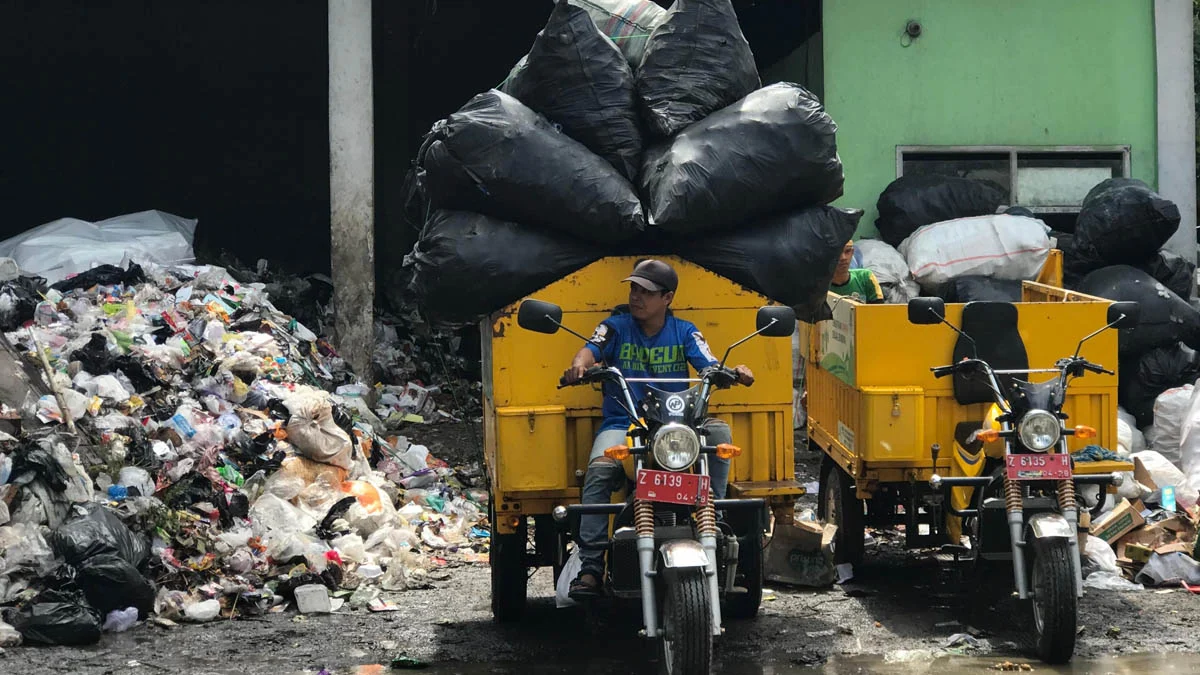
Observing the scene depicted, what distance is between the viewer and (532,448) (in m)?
5.59

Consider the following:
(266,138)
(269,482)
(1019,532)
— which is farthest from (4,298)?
(266,138)

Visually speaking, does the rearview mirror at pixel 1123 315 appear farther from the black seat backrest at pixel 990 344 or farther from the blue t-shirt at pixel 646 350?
the blue t-shirt at pixel 646 350

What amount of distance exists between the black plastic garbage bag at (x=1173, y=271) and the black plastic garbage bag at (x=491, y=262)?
223 inches

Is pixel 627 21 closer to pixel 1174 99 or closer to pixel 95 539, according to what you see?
pixel 95 539

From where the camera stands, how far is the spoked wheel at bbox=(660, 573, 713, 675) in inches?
183

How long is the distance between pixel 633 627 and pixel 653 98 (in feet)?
7.49

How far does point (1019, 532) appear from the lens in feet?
17.9

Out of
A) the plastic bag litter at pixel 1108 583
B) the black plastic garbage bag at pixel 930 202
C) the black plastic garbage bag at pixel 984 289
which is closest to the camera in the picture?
the plastic bag litter at pixel 1108 583

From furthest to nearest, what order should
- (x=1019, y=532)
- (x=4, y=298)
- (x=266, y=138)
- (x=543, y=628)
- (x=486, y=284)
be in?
(x=266, y=138), (x=4, y=298), (x=543, y=628), (x=486, y=284), (x=1019, y=532)

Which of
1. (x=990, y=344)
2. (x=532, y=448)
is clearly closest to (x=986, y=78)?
(x=990, y=344)

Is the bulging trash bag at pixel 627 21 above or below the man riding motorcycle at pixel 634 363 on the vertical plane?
above

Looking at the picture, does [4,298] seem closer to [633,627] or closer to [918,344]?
[633,627]

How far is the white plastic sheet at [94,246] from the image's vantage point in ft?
36.8

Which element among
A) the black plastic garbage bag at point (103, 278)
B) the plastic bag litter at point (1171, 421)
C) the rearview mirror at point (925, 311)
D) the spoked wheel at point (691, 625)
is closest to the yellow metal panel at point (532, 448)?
the spoked wheel at point (691, 625)
